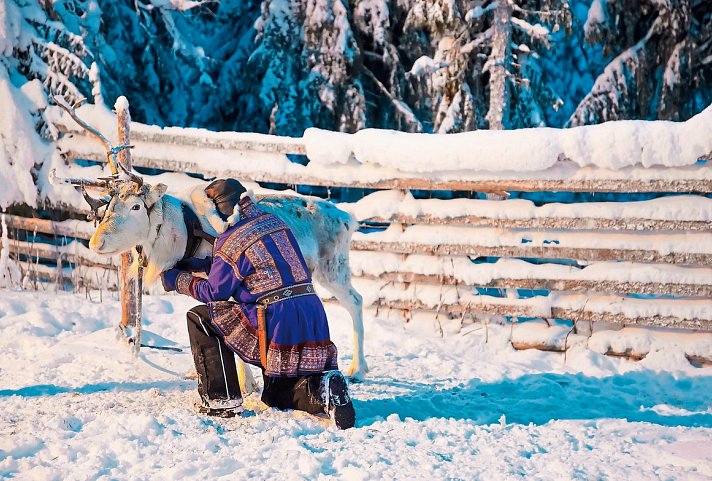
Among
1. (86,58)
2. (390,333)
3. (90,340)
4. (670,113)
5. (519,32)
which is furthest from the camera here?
(670,113)

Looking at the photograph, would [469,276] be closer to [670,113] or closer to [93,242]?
[93,242]

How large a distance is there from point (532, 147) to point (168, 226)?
3.36 m

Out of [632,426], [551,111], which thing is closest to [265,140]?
[632,426]

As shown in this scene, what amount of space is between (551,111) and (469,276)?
10.6 meters

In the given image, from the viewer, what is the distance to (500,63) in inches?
442

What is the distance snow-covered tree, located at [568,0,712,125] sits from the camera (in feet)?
41.1

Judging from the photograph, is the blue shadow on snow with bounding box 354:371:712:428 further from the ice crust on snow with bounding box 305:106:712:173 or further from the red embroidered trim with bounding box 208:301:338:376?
the ice crust on snow with bounding box 305:106:712:173

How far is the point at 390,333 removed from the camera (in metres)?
6.96

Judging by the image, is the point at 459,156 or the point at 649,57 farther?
the point at 649,57

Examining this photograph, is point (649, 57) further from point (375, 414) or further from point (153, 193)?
point (153, 193)

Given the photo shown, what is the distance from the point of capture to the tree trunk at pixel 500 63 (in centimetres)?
1123

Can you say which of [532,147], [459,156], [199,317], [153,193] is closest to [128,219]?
[153,193]

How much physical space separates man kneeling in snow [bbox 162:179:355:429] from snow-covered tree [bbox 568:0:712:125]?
947 centimetres

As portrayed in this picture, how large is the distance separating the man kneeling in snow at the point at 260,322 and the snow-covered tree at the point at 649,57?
9.47 meters
